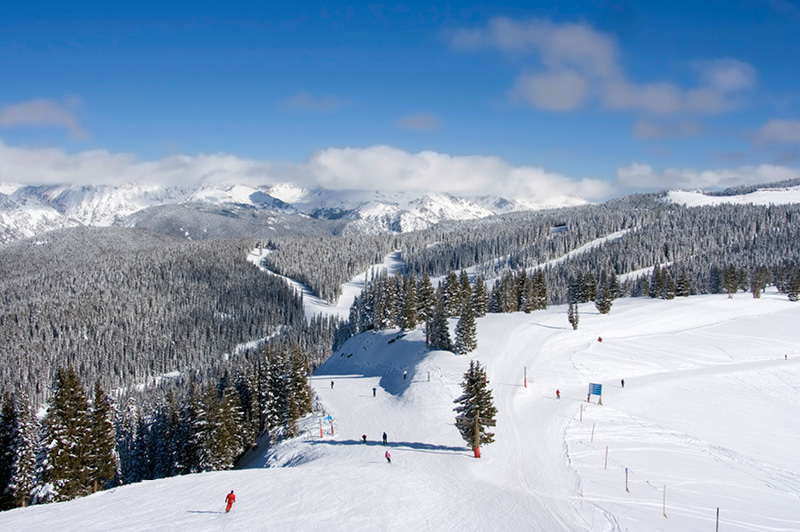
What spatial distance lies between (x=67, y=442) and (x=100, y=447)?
3.75 meters

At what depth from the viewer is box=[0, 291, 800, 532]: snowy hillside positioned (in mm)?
24812

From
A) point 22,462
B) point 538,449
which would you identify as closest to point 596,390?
point 538,449

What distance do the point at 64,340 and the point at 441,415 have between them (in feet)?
561

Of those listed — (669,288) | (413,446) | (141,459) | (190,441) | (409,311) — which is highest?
(669,288)

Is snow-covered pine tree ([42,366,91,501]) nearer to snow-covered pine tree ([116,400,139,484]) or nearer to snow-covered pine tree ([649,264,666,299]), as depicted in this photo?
snow-covered pine tree ([116,400,139,484])

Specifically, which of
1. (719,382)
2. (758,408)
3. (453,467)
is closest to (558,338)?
(719,382)

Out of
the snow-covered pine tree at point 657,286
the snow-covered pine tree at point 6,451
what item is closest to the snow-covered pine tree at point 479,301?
the snow-covered pine tree at point 657,286

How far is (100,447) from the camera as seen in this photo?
122 ft

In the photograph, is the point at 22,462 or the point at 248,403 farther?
the point at 248,403

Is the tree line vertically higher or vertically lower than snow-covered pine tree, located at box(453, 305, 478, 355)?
lower

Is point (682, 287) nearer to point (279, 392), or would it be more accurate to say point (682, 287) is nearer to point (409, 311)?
point (409, 311)

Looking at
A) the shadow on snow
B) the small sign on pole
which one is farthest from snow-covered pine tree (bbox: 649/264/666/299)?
the shadow on snow

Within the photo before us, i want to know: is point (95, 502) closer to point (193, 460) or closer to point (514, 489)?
point (193, 460)

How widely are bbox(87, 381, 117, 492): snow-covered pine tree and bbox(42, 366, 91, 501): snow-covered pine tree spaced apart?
58 centimetres
